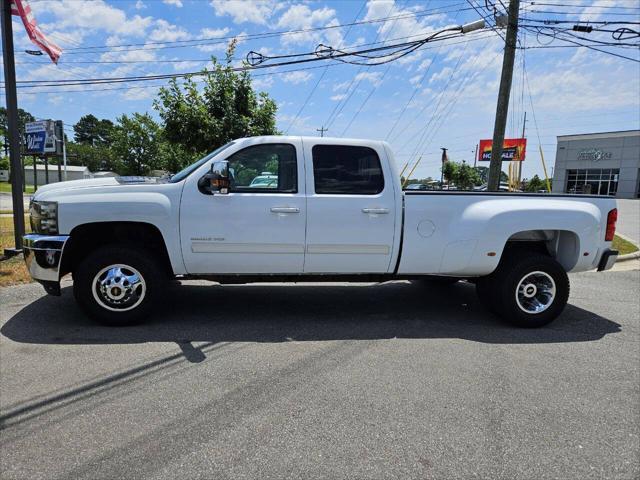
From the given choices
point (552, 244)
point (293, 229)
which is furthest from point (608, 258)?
point (293, 229)

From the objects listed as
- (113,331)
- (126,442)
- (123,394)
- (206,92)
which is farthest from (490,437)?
(206,92)

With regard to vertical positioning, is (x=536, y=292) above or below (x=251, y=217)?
below

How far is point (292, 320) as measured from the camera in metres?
5.23

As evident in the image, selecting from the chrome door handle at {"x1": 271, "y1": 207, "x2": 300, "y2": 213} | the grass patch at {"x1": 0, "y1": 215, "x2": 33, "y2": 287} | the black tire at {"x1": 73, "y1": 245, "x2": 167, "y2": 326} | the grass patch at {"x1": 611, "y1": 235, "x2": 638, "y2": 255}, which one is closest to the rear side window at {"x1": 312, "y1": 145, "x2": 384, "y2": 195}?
the chrome door handle at {"x1": 271, "y1": 207, "x2": 300, "y2": 213}

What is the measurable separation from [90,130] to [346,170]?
134 metres

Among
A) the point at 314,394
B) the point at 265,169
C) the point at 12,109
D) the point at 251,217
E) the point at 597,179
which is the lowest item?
the point at 314,394

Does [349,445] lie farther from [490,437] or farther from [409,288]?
[409,288]

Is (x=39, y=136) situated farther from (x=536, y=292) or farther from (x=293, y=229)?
(x=536, y=292)

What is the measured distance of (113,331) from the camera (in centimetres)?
471

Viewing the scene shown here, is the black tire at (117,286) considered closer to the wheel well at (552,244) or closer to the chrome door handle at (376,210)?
the chrome door handle at (376,210)

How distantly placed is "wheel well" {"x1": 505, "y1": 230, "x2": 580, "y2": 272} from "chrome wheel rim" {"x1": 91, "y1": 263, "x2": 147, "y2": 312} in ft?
13.4

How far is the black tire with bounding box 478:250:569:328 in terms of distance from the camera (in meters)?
5.17

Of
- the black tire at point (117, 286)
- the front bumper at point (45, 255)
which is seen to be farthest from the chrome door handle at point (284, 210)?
the front bumper at point (45, 255)

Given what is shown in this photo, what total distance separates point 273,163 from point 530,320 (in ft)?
10.9
